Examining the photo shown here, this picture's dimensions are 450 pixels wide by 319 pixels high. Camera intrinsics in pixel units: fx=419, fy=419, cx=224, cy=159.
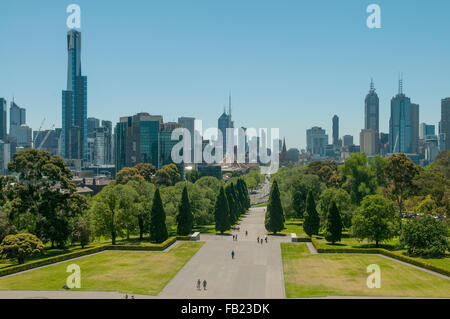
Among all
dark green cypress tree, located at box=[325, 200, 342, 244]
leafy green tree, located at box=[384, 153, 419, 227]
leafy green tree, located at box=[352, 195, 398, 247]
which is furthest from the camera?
leafy green tree, located at box=[384, 153, 419, 227]

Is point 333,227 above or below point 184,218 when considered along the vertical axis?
below

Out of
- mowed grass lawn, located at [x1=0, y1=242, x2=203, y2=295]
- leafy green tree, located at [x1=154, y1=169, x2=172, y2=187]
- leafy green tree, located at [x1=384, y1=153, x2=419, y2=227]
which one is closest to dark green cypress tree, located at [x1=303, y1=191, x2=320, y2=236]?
mowed grass lawn, located at [x1=0, y1=242, x2=203, y2=295]

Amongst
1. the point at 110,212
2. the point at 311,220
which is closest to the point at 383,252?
the point at 311,220

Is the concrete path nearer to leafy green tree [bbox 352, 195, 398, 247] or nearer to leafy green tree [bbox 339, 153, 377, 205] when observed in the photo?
leafy green tree [bbox 352, 195, 398, 247]

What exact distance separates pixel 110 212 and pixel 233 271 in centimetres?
2401

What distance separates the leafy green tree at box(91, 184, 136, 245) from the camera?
64062 millimetres

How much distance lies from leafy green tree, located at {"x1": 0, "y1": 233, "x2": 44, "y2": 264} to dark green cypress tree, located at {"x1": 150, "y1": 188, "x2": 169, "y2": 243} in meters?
19.7

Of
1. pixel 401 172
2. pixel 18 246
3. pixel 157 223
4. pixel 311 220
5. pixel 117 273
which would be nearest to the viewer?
pixel 117 273

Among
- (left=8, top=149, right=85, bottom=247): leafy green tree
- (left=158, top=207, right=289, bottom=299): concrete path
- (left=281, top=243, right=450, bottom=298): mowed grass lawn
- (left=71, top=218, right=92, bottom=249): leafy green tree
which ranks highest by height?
(left=8, top=149, right=85, bottom=247): leafy green tree

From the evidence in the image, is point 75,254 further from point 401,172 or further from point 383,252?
point 401,172

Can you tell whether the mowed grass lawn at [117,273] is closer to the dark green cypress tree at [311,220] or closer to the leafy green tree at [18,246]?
the leafy green tree at [18,246]

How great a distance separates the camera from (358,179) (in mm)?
94938

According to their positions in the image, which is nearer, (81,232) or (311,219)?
(81,232)
